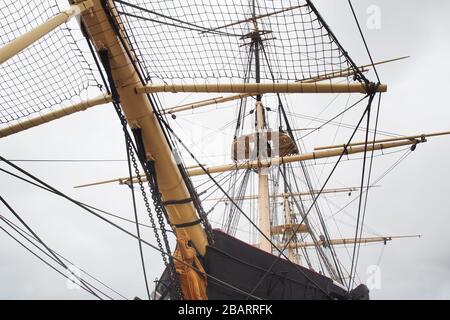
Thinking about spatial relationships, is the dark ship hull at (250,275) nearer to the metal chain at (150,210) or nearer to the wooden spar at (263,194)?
the metal chain at (150,210)

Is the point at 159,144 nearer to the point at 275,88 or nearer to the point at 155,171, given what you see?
the point at 155,171

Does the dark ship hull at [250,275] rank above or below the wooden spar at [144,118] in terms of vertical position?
below

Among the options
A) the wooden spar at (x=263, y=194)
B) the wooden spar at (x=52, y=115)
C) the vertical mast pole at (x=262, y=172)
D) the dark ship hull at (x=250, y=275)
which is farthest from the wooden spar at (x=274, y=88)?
the vertical mast pole at (x=262, y=172)

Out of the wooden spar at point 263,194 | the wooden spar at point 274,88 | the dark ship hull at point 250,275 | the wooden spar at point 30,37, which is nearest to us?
the wooden spar at point 30,37

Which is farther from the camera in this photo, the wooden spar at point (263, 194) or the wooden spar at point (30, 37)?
the wooden spar at point (263, 194)

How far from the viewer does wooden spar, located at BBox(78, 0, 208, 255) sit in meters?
4.19

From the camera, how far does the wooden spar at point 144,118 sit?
4.19m

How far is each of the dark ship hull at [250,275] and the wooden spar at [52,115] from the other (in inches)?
92.8

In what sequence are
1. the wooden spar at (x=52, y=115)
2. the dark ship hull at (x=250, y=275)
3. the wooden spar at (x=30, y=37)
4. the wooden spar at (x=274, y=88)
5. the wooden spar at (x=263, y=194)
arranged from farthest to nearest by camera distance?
the wooden spar at (x=263, y=194), the dark ship hull at (x=250, y=275), the wooden spar at (x=52, y=115), the wooden spar at (x=274, y=88), the wooden spar at (x=30, y=37)

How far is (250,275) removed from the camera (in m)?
5.43

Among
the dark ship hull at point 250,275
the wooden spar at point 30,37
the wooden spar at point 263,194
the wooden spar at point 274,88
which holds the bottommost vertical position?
the dark ship hull at point 250,275

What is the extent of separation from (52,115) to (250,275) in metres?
3.33

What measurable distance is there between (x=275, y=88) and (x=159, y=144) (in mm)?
1614

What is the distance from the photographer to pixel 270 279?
5496 mm
